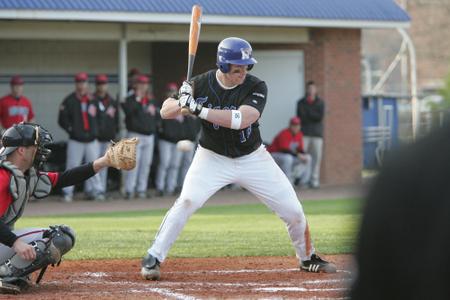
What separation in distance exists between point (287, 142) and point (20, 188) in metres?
12.3

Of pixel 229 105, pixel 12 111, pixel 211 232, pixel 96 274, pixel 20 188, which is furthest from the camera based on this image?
pixel 12 111

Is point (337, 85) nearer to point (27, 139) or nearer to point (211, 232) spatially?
point (211, 232)

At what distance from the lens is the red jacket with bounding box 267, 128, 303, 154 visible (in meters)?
18.2

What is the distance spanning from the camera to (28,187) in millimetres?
6238

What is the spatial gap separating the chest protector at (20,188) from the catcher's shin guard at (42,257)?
0.23 m

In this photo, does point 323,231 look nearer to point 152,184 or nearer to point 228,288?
point 228,288

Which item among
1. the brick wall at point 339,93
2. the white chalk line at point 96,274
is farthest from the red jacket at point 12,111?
the white chalk line at point 96,274

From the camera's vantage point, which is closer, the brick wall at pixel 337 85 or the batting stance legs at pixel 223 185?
the batting stance legs at pixel 223 185

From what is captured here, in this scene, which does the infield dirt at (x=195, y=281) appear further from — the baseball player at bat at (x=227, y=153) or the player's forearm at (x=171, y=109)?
the player's forearm at (x=171, y=109)

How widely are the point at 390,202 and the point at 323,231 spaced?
9.19 m

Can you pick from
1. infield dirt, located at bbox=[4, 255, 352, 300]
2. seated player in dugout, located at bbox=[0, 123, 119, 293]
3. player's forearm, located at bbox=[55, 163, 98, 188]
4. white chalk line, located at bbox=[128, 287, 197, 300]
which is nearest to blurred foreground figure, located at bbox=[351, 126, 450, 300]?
infield dirt, located at bbox=[4, 255, 352, 300]

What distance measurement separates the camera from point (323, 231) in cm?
1070

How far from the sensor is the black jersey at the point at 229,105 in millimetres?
6977

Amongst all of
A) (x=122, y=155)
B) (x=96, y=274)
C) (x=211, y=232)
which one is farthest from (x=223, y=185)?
(x=211, y=232)
